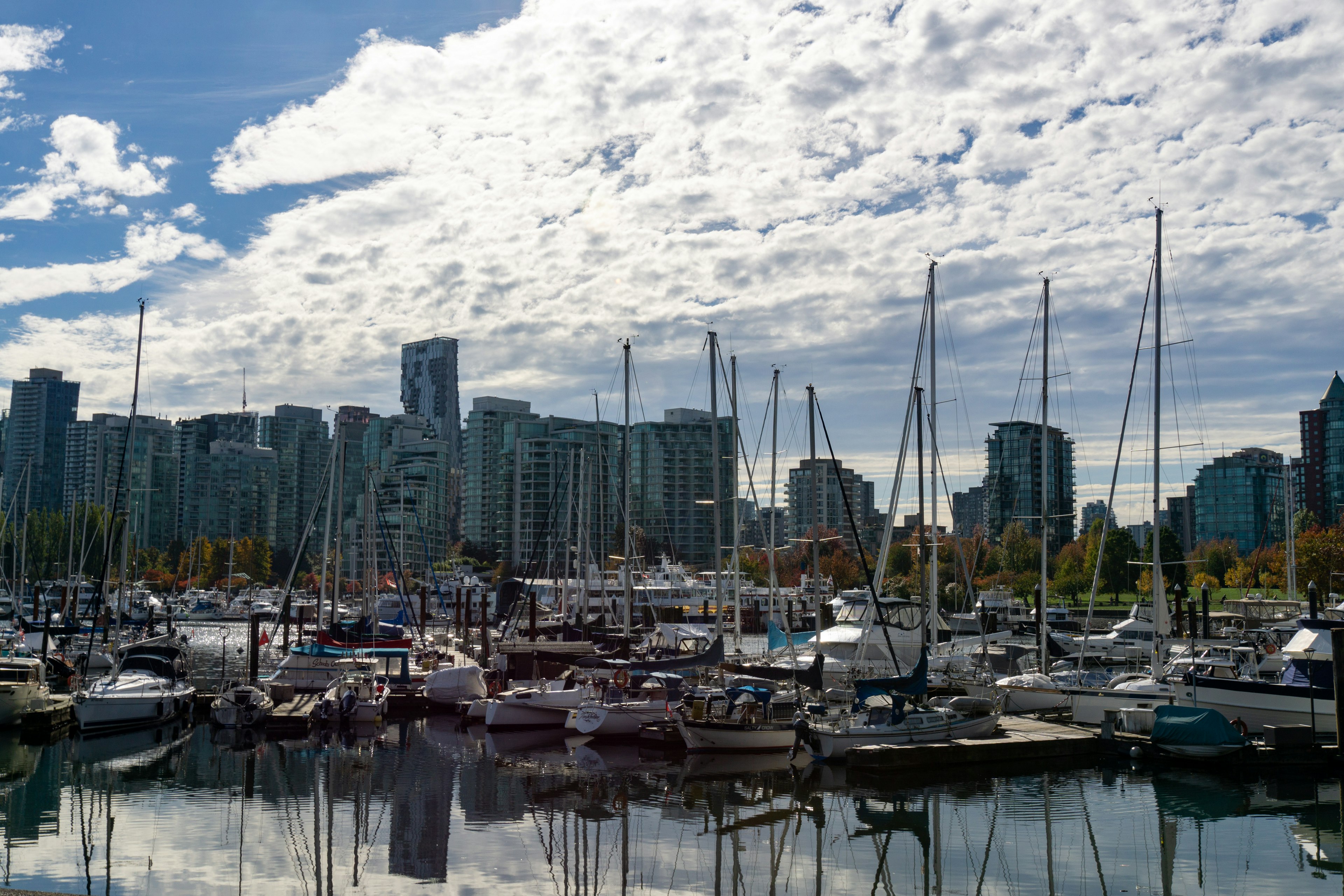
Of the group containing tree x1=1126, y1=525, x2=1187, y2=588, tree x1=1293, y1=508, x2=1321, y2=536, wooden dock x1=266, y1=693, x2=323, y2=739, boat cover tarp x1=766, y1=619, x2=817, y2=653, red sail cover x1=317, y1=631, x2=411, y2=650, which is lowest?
wooden dock x1=266, y1=693, x2=323, y2=739

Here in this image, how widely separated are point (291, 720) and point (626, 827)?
1873 cm

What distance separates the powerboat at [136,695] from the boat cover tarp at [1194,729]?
32371mm

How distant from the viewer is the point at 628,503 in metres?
47.7

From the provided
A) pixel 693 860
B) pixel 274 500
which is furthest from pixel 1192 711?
pixel 274 500

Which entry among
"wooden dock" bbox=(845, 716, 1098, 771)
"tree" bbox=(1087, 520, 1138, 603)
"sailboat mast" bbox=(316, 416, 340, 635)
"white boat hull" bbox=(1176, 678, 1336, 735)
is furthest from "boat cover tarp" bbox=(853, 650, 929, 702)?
"tree" bbox=(1087, 520, 1138, 603)

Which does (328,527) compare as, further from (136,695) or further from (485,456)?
(485,456)

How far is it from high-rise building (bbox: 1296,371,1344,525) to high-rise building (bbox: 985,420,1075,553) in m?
34.2

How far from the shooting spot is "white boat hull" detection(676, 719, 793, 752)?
30.4m

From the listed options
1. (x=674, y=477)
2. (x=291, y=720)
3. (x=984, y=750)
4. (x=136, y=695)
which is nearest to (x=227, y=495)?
(x=674, y=477)

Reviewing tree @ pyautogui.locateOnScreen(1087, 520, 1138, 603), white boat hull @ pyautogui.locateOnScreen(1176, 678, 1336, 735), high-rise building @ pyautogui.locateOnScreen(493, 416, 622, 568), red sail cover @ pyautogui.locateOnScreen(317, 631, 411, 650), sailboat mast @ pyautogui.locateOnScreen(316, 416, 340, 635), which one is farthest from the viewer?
high-rise building @ pyautogui.locateOnScreen(493, 416, 622, 568)

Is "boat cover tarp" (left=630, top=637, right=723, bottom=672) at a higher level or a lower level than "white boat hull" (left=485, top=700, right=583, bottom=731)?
higher

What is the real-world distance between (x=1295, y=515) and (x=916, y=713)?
9239 centimetres

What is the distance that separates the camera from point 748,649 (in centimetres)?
7456

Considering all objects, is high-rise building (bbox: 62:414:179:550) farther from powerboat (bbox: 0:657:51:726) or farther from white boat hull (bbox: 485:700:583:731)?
white boat hull (bbox: 485:700:583:731)
